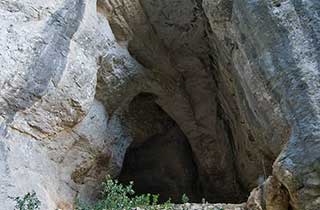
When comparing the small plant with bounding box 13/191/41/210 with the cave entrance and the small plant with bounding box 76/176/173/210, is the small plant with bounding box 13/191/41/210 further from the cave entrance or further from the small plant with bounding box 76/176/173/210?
the cave entrance

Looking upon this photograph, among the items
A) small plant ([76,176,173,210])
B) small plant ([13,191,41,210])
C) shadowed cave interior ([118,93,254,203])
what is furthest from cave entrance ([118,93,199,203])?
small plant ([13,191,41,210])

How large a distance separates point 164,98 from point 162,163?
1242mm

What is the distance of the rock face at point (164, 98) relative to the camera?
13.1ft

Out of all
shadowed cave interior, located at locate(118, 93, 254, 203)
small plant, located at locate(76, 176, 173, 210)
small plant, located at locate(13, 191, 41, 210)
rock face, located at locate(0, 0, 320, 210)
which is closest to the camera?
small plant, located at locate(13, 191, 41, 210)

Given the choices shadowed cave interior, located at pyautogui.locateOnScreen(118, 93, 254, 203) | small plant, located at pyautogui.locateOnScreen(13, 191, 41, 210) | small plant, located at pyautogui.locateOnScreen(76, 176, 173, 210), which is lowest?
shadowed cave interior, located at pyautogui.locateOnScreen(118, 93, 254, 203)

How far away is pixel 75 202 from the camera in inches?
195

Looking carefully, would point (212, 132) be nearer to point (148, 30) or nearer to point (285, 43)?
point (148, 30)

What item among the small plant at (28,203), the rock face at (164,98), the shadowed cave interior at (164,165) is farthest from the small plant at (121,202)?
the shadowed cave interior at (164,165)

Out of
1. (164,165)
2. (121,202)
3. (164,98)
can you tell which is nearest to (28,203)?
(121,202)

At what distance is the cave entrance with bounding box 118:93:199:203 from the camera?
7.38 metres

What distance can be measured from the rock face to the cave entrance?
0.7 inches

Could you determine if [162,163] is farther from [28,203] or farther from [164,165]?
[28,203]

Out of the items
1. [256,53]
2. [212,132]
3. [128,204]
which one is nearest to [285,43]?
[256,53]

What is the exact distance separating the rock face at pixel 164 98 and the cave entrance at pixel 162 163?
2 centimetres
